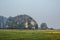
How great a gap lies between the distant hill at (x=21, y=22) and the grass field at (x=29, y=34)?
6.7 inches

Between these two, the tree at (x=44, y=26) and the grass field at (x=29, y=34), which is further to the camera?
the tree at (x=44, y=26)

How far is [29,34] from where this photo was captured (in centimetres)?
363

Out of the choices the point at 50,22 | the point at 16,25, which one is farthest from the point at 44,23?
the point at 16,25

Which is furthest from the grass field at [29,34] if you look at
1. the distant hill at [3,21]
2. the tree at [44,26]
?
the distant hill at [3,21]

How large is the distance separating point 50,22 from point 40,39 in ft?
2.44

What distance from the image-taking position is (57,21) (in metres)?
3.92

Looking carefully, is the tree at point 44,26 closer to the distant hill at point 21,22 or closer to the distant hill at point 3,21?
the distant hill at point 21,22

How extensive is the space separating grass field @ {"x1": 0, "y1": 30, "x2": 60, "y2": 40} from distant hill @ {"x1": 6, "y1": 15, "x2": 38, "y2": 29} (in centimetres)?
17

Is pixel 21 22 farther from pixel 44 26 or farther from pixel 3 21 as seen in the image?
pixel 44 26

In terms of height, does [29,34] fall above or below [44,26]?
below

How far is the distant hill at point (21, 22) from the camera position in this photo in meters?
3.85

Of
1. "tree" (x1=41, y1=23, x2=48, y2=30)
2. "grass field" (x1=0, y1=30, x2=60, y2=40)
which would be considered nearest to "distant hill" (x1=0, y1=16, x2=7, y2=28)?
"grass field" (x1=0, y1=30, x2=60, y2=40)

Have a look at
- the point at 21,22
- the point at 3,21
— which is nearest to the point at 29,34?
the point at 21,22

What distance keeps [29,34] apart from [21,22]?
42 centimetres
